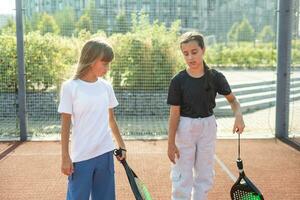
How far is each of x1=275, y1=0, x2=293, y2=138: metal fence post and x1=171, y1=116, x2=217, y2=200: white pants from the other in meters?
3.85

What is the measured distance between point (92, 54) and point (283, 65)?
15.6 feet

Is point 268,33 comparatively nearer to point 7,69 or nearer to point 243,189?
point 7,69

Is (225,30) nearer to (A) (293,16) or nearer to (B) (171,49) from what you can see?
(B) (171,49)

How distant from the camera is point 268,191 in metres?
4.72

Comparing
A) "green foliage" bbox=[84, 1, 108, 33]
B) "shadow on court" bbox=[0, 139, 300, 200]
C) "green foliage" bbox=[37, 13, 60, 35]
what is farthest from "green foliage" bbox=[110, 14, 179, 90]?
"shadow on court" bbox=[0, 139, 300, 200]

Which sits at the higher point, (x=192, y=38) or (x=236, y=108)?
(x=192, y=38)

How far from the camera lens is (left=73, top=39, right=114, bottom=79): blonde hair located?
10.0ft

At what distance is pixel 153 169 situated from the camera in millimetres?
5559

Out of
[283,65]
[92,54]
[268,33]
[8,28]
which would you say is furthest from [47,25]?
[92,54]

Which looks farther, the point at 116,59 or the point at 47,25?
the point at 47,25

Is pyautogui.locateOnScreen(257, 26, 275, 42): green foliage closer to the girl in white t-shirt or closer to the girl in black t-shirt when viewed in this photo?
the girl in black t-shirt

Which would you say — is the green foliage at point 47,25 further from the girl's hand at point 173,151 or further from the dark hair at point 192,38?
the girl's hand at point 173,151

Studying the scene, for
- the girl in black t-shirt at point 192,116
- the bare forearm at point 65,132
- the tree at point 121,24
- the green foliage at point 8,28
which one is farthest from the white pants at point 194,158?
the green foliage at point 8,28

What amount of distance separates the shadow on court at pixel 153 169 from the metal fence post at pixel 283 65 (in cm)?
34
